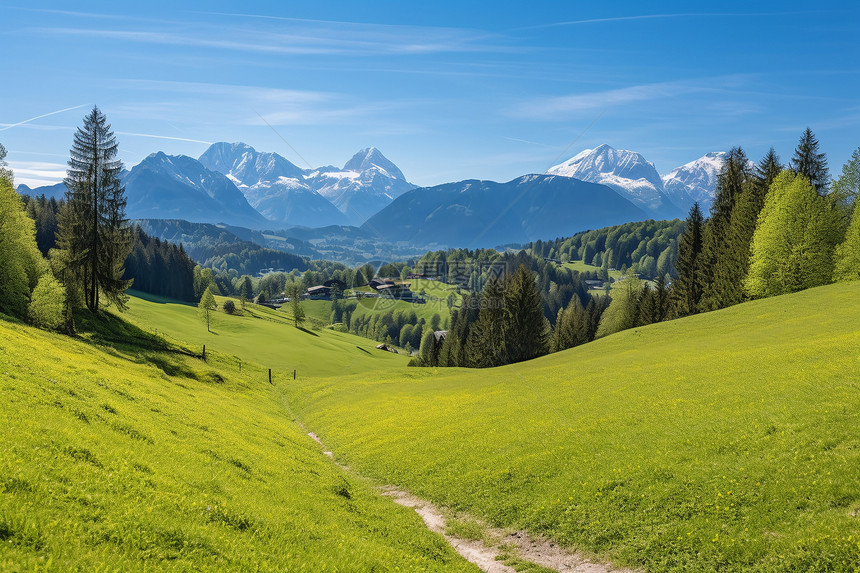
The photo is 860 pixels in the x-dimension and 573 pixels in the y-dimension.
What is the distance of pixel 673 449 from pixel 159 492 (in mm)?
20162

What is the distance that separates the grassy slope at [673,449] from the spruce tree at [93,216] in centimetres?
3759

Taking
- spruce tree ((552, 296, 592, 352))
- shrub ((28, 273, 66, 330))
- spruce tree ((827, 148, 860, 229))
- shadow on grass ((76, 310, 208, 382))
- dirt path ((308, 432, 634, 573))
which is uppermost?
spruce tree ((827, 148, 860, 229))

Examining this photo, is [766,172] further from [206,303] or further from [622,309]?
[206,303]

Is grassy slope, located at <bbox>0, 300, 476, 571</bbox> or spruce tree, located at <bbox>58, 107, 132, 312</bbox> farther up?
spruce tree, located at <bbox>58, 107, 132, 312</bbox>

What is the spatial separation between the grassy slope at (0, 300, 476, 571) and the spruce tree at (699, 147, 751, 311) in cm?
6330

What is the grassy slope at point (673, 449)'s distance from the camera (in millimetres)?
13852

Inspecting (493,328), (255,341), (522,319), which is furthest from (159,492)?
(255,341)

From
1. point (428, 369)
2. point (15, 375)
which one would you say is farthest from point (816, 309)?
point (15, 375)

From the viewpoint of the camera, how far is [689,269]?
76.7 metres

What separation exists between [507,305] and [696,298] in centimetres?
3330

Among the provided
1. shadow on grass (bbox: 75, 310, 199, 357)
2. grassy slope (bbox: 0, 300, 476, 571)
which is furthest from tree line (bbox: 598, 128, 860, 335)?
shadow on grass (bbox: 75, 310, 199, 357)

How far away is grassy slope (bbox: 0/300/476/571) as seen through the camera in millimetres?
9227

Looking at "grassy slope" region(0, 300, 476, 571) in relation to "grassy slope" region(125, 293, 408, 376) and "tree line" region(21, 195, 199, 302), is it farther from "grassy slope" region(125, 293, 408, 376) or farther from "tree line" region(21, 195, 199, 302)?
"tree line" region(21, 195, 199, 302)

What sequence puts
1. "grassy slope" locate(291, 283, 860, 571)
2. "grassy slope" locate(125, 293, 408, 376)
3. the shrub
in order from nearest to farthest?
"grassy slope" locate(291, 283, 860, 571), the shrub, "grassy slope" locate(125, 293, 408, 376)
